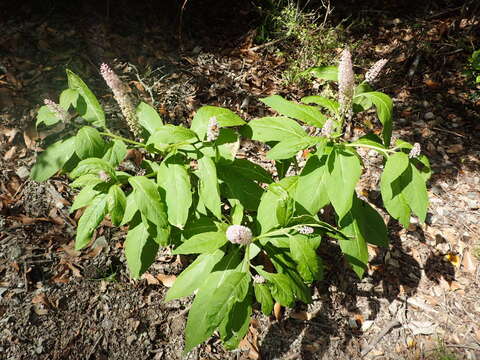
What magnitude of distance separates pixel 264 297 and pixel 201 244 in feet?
1.46

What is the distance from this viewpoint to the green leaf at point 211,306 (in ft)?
5.59

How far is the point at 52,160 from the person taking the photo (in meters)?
1.98

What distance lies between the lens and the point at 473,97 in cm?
440

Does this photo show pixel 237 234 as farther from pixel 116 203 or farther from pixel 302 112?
pixel 302 112

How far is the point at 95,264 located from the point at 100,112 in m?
1.37

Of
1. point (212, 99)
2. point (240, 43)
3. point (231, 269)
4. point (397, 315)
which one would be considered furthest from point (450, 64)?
point (231, 269)

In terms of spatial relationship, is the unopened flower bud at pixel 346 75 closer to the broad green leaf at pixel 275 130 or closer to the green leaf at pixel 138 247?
the broad green leaf at pixel 275 130

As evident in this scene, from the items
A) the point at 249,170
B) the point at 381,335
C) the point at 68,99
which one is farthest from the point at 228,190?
the point at 381,335

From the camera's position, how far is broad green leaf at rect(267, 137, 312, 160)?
1.86 m

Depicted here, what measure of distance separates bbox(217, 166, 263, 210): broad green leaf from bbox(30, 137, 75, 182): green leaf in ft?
2.94

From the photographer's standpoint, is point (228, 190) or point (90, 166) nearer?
point (90, 166)

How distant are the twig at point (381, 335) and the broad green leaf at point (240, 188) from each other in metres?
1.55

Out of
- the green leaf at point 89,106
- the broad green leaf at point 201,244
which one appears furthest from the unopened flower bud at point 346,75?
the green leaf at point 89,106

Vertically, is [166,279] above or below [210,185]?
below
